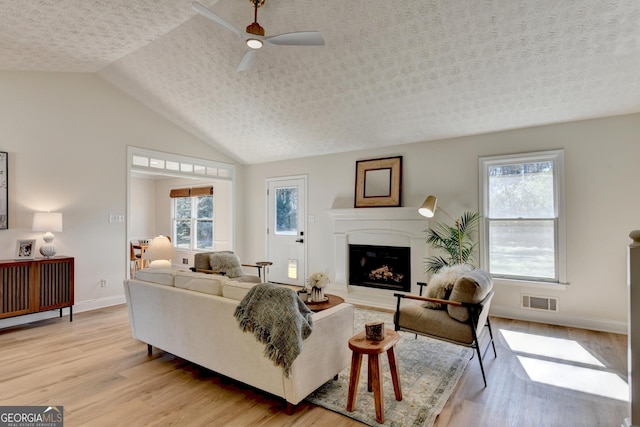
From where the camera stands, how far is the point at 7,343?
3.52 meters

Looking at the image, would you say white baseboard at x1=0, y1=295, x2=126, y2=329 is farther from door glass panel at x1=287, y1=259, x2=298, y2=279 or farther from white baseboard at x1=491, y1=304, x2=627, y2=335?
white baseboard at x1=491, y1=304, x2=627, y2=335

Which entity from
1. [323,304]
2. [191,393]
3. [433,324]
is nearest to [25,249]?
[191,393]

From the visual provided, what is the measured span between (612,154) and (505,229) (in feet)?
4.58

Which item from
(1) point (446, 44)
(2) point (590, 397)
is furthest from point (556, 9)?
(2) point (590, 397)

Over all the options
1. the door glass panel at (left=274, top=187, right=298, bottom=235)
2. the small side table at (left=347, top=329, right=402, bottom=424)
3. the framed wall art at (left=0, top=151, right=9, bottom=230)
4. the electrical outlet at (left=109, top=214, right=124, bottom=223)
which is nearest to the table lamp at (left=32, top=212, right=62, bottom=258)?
the framed wall art at (left=0, top=151, right=9, bottom=230)

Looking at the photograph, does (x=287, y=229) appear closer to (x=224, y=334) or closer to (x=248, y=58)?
(x=248, y=58)

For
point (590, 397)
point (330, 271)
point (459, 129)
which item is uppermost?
point (459, 129)

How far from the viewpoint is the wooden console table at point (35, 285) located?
3.75 metres

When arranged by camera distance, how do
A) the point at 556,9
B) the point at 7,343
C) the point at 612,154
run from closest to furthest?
1. the point at 556,9
2. the point at 7,343
3. the point at 612,154

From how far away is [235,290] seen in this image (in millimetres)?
2459

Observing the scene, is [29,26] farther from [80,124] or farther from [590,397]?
[590,397]

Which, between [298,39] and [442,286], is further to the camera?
[442,286]

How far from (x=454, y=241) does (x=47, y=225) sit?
204 inches

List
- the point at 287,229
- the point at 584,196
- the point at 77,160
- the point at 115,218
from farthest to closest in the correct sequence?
the point at 287,229 → the point at 115,218 → the point at 77,160 → the point at 584,196
